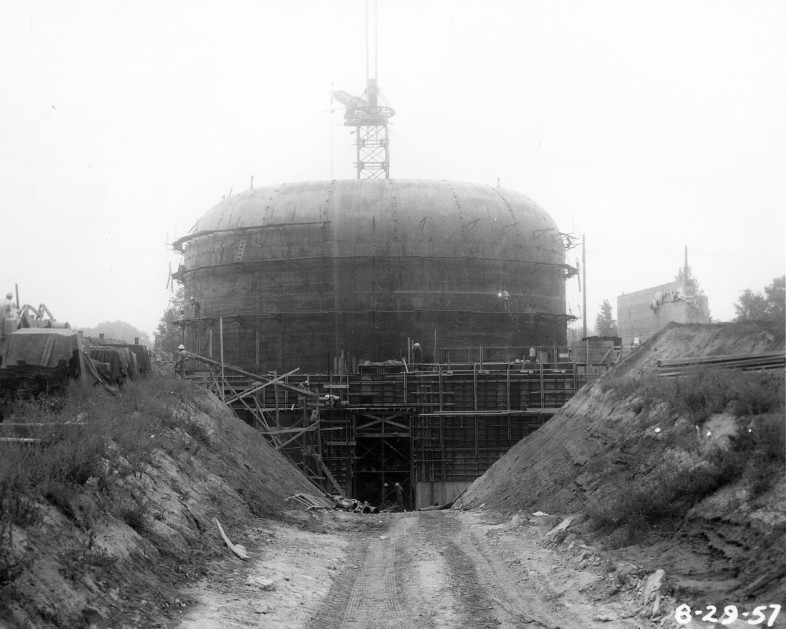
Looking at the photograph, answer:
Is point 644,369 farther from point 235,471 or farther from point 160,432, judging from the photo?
point 160,432

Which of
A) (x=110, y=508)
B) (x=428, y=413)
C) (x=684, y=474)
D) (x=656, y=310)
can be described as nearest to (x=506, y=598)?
(x=684, y=474)

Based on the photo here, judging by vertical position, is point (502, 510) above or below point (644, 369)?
below

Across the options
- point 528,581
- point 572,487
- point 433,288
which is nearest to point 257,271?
point 433,288

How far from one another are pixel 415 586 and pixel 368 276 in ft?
80.0

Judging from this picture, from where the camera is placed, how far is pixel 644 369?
18.5 m

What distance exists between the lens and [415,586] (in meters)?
10.3

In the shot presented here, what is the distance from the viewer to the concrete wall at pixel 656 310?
37531mm

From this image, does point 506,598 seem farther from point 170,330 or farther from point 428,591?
→ point 170,330

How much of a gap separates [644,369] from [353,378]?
1348 cm

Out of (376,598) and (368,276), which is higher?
(368,276)

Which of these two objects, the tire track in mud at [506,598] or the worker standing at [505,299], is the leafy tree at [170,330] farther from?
the tire track in mud at [506,598]

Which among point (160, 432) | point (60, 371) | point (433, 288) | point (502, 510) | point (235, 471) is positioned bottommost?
point (502, 510)
